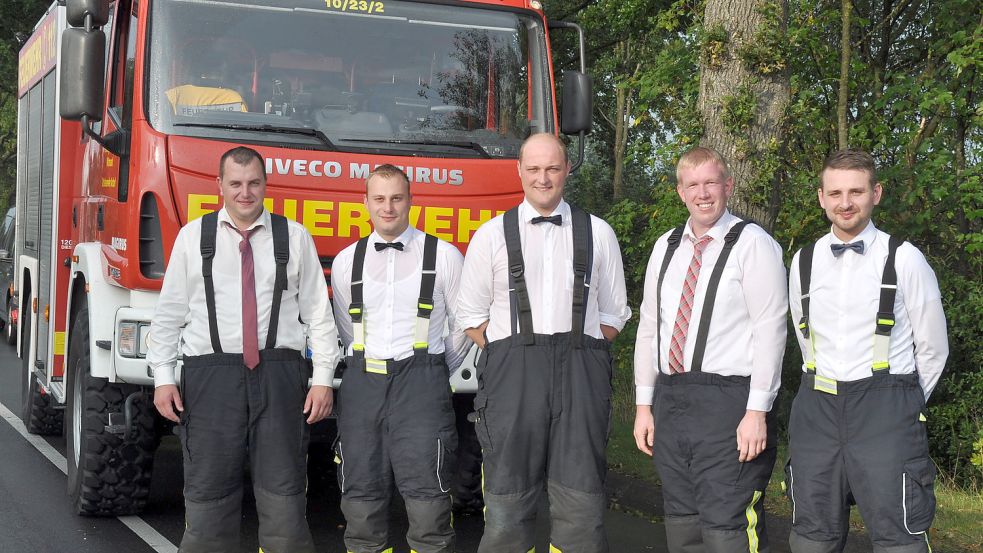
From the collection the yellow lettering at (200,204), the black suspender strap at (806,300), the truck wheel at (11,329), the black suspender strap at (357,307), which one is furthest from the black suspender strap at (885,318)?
the truck wheel at (11,329)

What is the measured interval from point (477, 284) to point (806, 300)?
1249mm

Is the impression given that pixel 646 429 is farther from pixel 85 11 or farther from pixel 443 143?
pixel 85 11

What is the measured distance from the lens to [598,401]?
448 centimetres

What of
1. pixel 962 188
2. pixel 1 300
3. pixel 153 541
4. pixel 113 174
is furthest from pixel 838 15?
pixel 1 300

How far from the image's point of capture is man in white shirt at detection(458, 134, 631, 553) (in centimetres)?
444

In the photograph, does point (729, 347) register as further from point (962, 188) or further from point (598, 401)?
point (962, 188)

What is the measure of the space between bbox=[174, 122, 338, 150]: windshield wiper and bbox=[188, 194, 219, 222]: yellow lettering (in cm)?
39

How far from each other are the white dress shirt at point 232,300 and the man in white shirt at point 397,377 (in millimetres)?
139

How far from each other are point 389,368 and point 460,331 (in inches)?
13.5

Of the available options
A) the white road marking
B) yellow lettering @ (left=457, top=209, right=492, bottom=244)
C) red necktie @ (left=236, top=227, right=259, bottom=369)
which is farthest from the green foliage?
the white road marking

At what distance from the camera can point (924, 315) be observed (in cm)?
406

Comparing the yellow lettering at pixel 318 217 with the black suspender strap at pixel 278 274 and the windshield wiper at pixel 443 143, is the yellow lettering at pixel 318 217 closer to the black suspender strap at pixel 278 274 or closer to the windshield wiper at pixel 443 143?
the windshield wiper at pixel 443 143

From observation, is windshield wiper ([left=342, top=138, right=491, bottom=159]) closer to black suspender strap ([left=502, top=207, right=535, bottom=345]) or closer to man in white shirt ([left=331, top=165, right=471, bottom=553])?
man in white shirt ([left=331, top=165, right=471, bottom=553])

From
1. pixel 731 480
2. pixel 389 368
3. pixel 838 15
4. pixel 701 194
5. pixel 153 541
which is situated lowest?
pixel 153 541
